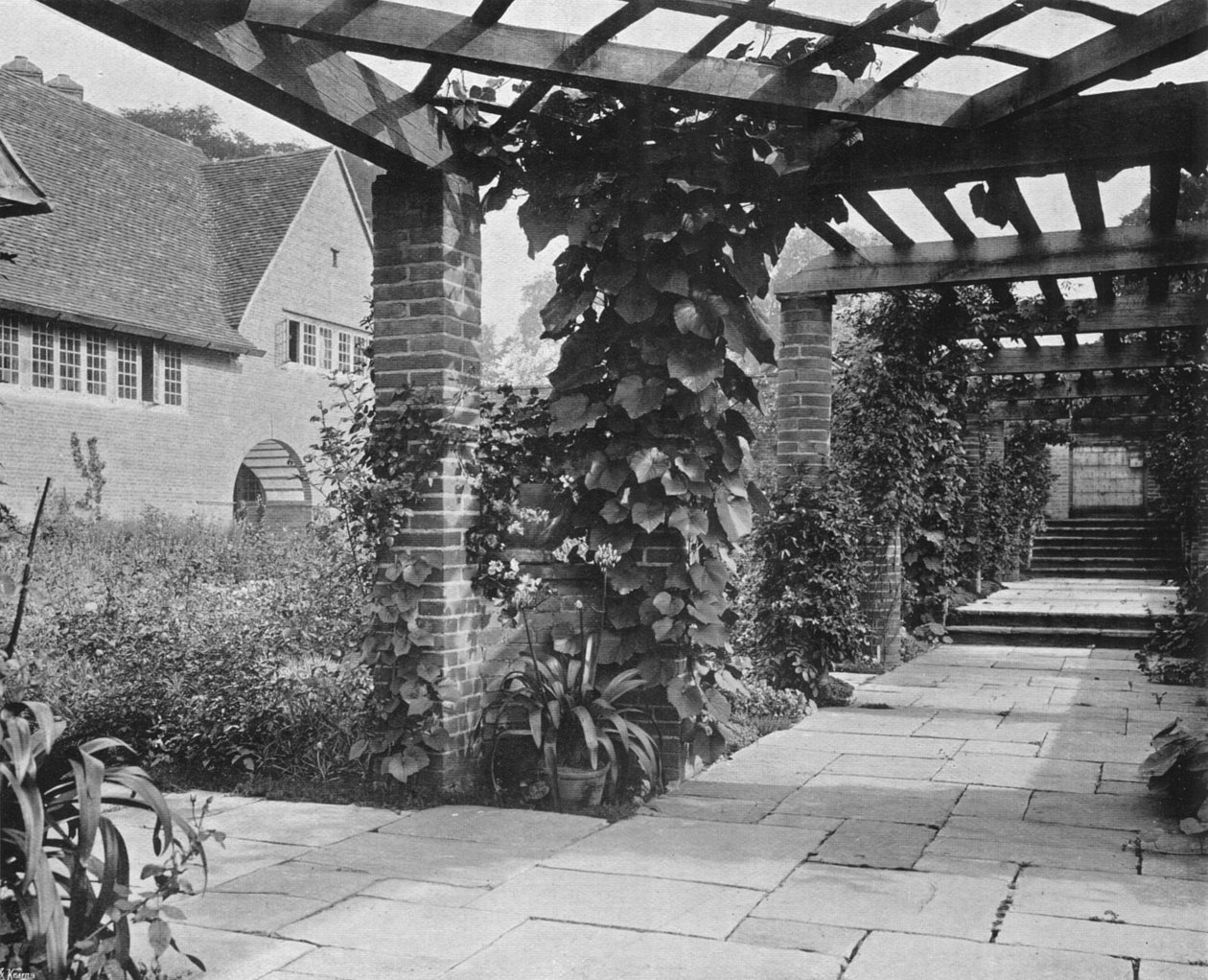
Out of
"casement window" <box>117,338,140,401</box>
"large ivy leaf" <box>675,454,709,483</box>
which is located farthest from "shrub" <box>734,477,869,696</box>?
"casement window" <box>117,338,140,401</box>

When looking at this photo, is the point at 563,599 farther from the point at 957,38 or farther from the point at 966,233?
the point at 966,233

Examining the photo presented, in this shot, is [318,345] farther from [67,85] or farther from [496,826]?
[496,826]

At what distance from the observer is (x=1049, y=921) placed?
3.49m

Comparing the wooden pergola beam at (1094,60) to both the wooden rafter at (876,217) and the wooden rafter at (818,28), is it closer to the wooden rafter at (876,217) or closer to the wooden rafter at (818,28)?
the wooden rafter at (818,28)

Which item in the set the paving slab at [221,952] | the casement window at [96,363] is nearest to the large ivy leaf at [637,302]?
the paving slab at [221,952]

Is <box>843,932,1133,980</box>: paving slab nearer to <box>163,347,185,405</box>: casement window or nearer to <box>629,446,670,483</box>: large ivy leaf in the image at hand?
<box>629,446,670,483</box>: large ivy leaf

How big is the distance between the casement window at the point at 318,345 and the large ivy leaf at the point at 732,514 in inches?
656

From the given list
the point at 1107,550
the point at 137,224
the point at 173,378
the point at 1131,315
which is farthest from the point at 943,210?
the point at 137,224

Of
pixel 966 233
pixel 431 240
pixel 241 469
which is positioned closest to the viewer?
pixel 431 240

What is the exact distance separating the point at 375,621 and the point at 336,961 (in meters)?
2.09

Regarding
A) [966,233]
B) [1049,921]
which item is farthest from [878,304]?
[1049,921]

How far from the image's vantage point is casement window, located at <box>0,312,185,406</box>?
15773 millimetres

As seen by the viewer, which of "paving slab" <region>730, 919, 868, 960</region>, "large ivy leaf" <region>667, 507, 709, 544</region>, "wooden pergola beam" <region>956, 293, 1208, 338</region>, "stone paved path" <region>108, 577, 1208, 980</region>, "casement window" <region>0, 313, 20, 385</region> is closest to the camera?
"stone paved path" <region>108, 577, 1208, 980</region>

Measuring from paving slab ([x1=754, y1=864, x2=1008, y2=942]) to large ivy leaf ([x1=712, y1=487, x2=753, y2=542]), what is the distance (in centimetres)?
166
